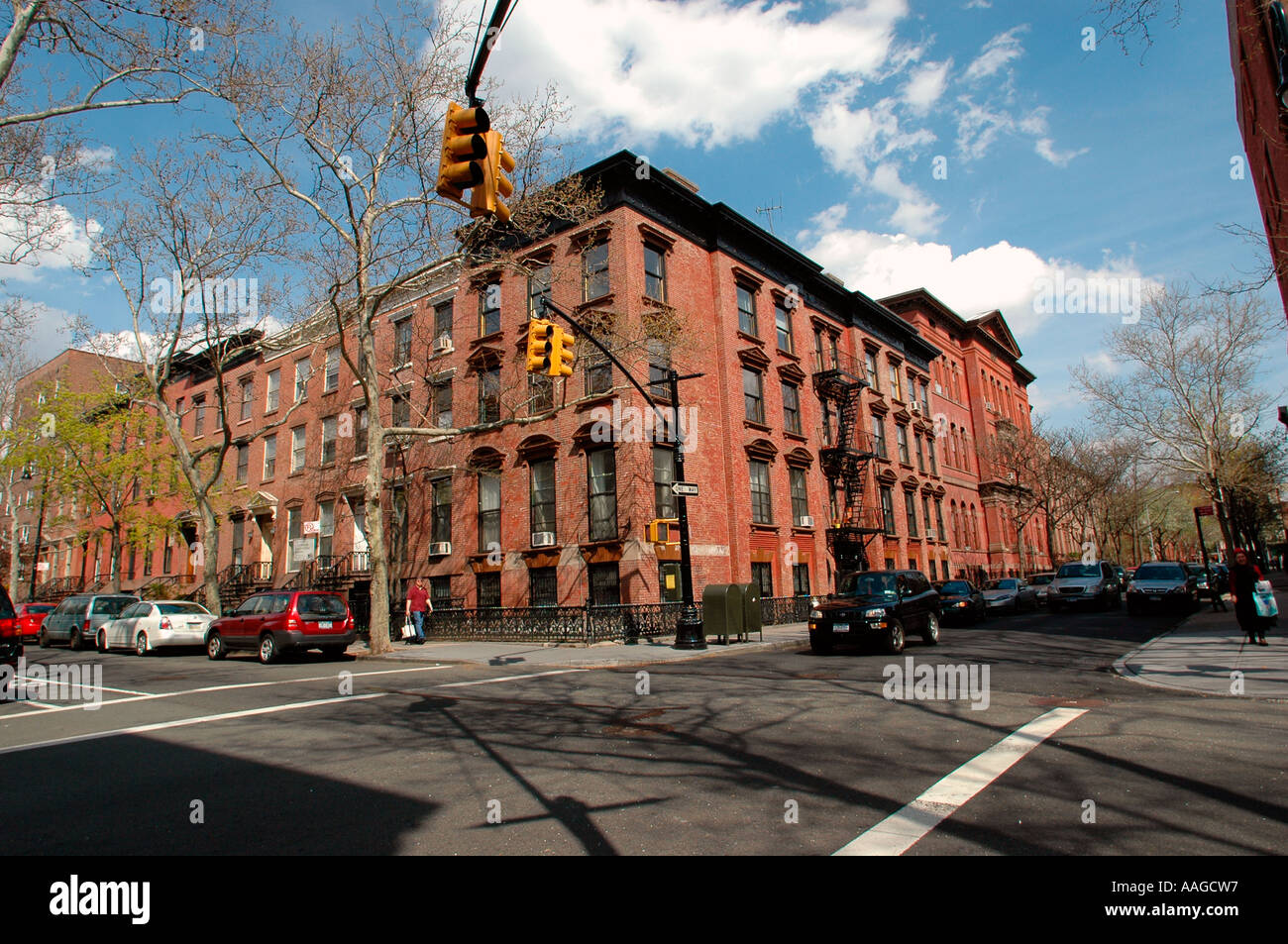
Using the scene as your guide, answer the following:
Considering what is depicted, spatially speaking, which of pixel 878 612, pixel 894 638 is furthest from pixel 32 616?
pixel 894 638

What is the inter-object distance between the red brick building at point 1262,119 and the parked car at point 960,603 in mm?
11907

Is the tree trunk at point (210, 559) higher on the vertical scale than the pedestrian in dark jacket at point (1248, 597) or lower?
higher

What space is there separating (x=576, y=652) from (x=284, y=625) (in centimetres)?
657

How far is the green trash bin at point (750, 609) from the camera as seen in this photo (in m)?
18.1

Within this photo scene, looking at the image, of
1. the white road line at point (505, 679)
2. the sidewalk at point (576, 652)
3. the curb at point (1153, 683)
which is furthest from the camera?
the sidewalk at point (576, 652)

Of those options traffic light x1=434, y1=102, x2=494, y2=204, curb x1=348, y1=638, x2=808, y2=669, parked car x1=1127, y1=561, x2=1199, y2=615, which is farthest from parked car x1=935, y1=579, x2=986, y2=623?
traffic light x1=434, y1=102, x2=494, y2=204

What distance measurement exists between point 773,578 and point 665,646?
9385mm

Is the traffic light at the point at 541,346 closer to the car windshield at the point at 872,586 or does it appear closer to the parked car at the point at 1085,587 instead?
the car windshield at the point at 872,586

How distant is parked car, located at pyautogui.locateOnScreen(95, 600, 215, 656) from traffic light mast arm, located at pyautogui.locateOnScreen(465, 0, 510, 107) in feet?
61.2

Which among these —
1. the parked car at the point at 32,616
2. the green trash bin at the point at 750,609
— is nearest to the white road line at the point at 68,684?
the green trash bin at the point at 750,609

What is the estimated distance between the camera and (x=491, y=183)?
20.0 ft

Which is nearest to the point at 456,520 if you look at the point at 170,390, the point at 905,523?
the point at 905,523
